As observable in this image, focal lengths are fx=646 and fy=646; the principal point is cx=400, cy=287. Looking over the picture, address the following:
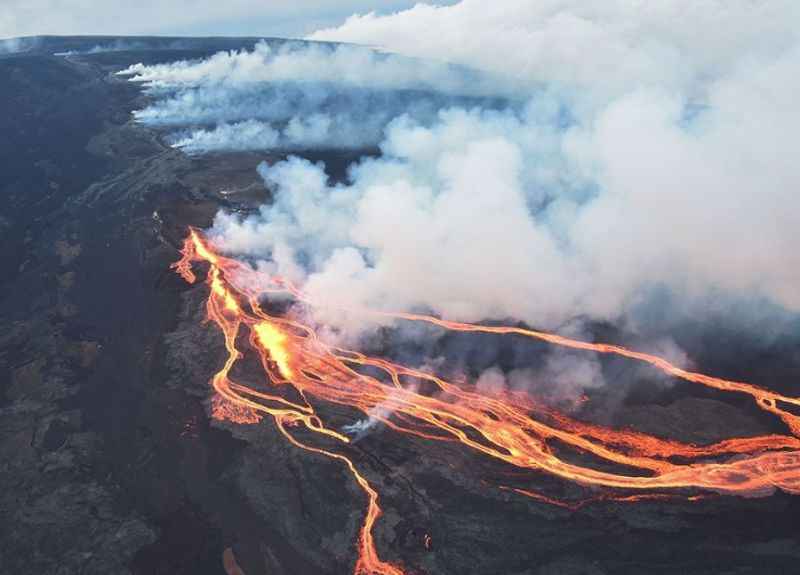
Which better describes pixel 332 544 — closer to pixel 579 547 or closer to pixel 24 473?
pixel 579 547

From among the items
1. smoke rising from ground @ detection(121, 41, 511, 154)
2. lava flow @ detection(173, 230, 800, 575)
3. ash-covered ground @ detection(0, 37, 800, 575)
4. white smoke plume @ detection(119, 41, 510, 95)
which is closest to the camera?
ash-covered ground @ detection(0, 37, 800, 575)

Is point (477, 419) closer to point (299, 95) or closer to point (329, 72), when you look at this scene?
point (299, 95)

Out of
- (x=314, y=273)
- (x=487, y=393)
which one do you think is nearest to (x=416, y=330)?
(x=487, y=393)

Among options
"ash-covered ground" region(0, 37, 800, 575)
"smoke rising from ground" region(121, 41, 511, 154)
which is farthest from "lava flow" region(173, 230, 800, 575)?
"smoke rising from ground" region(121, 41, 511, 154)

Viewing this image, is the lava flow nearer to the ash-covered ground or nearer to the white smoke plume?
the ash-covered ground

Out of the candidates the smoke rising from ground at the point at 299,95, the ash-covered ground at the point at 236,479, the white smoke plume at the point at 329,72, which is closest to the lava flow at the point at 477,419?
the ash-covered ground at the point at 236,479

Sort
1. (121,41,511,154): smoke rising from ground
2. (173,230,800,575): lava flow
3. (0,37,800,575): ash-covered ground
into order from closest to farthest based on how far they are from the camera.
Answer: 1. (0,37,800,575): ash-covered ground
2. (173,230,800,575): lava flow
3. (121,41,511,154): smoke rising from ground

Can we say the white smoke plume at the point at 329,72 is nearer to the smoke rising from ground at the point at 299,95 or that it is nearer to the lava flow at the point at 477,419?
the smoke rising from ground at the point at 299,95

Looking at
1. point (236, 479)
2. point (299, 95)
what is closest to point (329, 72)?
point (299, 95)
